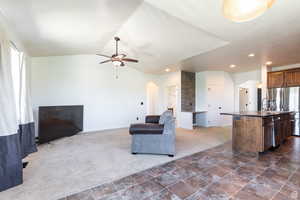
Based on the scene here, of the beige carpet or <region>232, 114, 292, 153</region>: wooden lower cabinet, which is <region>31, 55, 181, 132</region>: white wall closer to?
the beige carpet

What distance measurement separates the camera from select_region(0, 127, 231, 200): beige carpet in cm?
188

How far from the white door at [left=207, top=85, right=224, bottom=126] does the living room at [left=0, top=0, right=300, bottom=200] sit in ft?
4.41

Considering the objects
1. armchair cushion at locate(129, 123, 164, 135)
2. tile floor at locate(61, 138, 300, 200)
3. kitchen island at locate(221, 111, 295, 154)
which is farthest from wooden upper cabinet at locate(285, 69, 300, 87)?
armchair cushion at locate(129, 123, 164, 135)

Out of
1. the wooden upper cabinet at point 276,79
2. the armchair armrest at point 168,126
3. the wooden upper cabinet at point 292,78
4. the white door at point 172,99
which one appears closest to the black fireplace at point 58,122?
the armchair armrest at point 168,126

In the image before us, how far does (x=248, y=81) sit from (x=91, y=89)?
7498mm

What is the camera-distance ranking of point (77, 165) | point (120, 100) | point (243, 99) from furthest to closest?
1. point (243, 99)
2. point (120, 100)
3. point (77, 165)

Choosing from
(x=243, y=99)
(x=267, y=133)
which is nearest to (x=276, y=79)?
(x=243, y=99)

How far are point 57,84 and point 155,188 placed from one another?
5.01 metres

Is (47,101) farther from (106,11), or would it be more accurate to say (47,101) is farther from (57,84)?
(106,11)

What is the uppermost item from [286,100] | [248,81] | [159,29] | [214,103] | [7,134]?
[159,29]

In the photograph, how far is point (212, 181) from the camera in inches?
81.2

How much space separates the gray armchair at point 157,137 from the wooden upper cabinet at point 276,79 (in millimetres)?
4621

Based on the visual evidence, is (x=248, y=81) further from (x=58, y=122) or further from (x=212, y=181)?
(x=58, y=122)

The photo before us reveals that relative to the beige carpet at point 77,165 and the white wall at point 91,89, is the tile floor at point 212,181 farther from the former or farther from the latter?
the white wall at point 91,89
